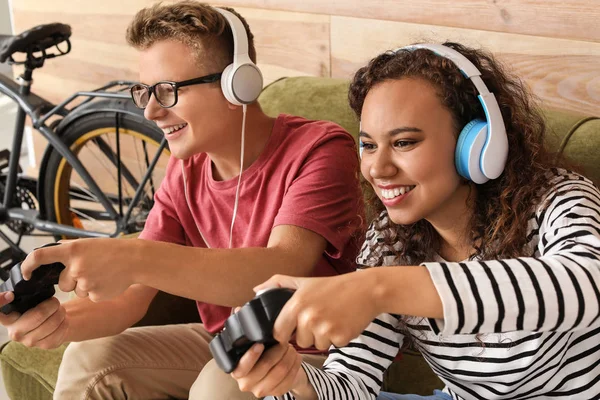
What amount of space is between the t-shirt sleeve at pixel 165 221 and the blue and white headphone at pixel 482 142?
2.44 feet

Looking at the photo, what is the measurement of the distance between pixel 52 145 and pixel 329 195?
1471 millimetres

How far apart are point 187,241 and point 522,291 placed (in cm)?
97

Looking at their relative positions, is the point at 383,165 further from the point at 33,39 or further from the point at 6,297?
the point at 33,39

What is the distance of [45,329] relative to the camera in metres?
1.42

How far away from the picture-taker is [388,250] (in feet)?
4.37

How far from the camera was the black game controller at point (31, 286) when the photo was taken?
1235mm

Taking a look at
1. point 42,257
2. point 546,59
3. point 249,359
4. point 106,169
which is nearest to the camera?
point 249,359

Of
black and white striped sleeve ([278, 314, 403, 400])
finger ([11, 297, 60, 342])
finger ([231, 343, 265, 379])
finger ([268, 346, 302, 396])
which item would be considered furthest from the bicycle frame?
finger ([231, 343, 265, 379])

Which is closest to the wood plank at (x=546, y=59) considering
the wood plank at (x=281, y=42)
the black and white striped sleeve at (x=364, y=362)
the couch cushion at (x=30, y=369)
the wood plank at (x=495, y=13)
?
the wood plank at (x=495, y=13)

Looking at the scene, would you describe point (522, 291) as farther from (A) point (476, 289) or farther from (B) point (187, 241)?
(B) point (187, 241)

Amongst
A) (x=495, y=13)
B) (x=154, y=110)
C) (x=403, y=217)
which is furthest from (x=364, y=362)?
(x=495, y=13)

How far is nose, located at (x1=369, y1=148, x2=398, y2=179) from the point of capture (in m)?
1.16

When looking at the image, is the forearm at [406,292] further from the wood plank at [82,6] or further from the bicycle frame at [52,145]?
the wood plank at [82,6]

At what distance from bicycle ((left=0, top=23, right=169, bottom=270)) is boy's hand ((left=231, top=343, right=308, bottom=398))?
1.36 m
